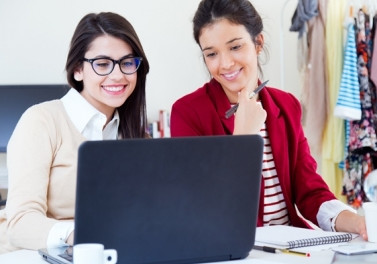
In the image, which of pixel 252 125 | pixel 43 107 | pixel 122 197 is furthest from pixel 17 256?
pixel 252 125

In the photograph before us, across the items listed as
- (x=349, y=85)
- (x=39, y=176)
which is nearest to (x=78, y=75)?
(x=39, y=176)

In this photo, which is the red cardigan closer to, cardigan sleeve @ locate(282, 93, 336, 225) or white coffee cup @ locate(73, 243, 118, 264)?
cardigan sleeve @ locate(282, 93, 336, 225)

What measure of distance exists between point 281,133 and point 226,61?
0.28 m

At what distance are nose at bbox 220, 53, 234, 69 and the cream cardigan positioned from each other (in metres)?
0.48

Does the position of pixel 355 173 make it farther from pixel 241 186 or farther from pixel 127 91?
pixel 241 186

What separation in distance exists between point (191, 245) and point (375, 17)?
284 cm

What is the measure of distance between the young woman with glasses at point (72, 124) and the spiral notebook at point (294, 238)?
0.52m

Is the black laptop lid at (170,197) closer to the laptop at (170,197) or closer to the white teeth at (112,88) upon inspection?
the laptop at (170,197)

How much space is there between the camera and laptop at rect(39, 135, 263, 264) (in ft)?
4.05

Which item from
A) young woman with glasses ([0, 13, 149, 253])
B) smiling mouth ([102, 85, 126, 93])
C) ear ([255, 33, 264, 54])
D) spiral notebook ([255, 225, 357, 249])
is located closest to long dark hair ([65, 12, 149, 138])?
young woman with glasses ([0, 13, 149, 253])

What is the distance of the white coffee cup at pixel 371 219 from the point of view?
1.60m

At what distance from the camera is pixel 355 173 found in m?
3.84

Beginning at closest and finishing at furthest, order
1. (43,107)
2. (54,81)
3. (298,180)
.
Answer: (43,107) → (298,180) → (54,81)

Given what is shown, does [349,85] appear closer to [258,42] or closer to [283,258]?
[258,42]
